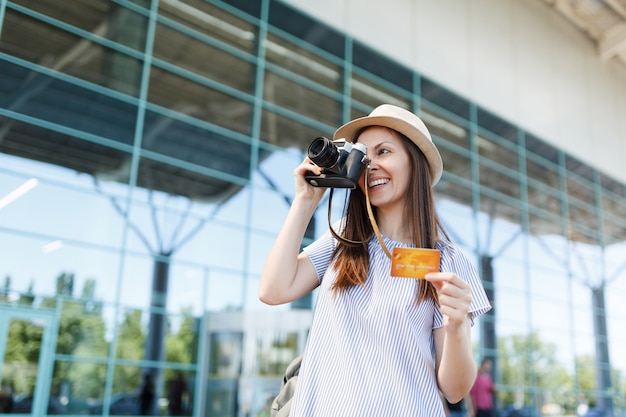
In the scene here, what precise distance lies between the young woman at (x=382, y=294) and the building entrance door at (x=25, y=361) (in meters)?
6.68

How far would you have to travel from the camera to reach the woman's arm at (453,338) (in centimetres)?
123

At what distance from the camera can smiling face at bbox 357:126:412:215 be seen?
157 cm

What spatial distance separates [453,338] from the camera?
4.24 ft

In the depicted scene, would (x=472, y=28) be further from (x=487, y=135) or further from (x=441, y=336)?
(x=441, y=336)

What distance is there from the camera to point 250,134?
9.96 m

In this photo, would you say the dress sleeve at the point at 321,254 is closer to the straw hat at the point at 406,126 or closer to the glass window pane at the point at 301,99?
the straw hat at the point at 406,126

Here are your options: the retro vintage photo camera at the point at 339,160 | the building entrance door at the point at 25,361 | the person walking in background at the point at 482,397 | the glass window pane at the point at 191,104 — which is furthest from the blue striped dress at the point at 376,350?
the person walking in background at the point at 482,397

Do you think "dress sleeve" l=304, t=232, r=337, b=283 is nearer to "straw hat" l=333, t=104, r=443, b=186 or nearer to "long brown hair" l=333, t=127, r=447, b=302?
"long brown hair" l=333, t=127, r=447, b=302

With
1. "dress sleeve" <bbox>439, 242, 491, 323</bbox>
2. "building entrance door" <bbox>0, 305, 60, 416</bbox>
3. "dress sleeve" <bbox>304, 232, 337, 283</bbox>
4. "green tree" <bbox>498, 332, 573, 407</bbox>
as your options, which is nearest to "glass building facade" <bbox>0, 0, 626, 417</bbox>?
"building entrance door" <bbox>0, 305, 60, 416</bbox>

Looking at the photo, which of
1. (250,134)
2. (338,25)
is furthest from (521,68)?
(250,134)

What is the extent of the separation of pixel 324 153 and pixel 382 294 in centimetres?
37

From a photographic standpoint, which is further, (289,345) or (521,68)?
(521,68)

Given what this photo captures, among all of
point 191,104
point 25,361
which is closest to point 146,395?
point 25,361

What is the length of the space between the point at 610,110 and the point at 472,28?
251 inches
